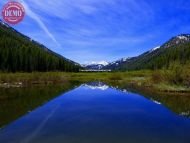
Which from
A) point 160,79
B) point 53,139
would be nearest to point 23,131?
point 53,139

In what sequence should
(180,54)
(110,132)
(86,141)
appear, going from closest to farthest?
(86,141) < (110,132) < (180,54)

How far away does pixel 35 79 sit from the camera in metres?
88.8

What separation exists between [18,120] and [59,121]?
9.94 ft

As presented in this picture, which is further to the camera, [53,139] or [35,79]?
[35,79]

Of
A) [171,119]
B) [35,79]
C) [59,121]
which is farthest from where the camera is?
[35,79]

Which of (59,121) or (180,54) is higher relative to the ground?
(180,54)

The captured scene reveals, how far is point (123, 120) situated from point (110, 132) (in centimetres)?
542

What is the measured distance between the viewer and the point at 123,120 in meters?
26.0

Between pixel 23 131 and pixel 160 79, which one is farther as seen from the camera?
pixel 160 79

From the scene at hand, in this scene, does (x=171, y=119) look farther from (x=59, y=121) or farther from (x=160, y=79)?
(x=160, y=79)

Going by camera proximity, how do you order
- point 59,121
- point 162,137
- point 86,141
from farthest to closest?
point 59,121, point 162,137, point 86,141

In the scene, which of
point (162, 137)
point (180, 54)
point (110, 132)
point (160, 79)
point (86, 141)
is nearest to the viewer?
point (86, 141)

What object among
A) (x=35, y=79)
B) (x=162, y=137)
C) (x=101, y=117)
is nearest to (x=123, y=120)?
(x=101, y=117)

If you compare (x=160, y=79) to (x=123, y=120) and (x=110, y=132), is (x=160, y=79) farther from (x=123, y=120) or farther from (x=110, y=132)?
(x=110, y=132)
